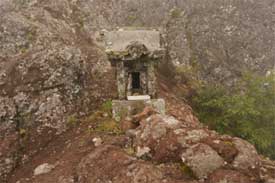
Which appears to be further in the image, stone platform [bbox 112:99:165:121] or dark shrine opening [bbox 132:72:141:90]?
dark shrine opening [bbox 132:72:141:90]

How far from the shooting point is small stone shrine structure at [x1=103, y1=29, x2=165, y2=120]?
1659 cm

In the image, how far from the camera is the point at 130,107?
17.3m

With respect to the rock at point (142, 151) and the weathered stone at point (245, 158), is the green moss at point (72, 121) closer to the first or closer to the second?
the rock at point (142, 151)

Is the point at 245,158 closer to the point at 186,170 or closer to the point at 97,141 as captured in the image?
the point at 186,170

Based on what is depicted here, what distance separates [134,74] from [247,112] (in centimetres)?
826

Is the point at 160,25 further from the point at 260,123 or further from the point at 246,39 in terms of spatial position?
the point at 260,123

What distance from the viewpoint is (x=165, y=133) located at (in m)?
14.1

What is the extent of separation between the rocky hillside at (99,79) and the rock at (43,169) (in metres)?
0.23

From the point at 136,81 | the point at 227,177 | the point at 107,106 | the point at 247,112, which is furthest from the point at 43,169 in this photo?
the point at 247,112

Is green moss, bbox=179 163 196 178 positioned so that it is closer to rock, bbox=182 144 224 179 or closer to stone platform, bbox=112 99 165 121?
rock, bbox=182 144 224 179

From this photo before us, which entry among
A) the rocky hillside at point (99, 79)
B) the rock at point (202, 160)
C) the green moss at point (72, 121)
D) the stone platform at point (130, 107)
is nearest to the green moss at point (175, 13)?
the rocky hillside at point (99, 79)

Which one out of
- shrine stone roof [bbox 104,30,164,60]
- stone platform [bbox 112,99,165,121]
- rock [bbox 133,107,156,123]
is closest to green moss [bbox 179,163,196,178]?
rock [bbox 133,107,156,123]

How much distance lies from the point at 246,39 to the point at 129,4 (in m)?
11.4

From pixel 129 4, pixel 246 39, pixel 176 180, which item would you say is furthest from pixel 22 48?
pixel 246 39
